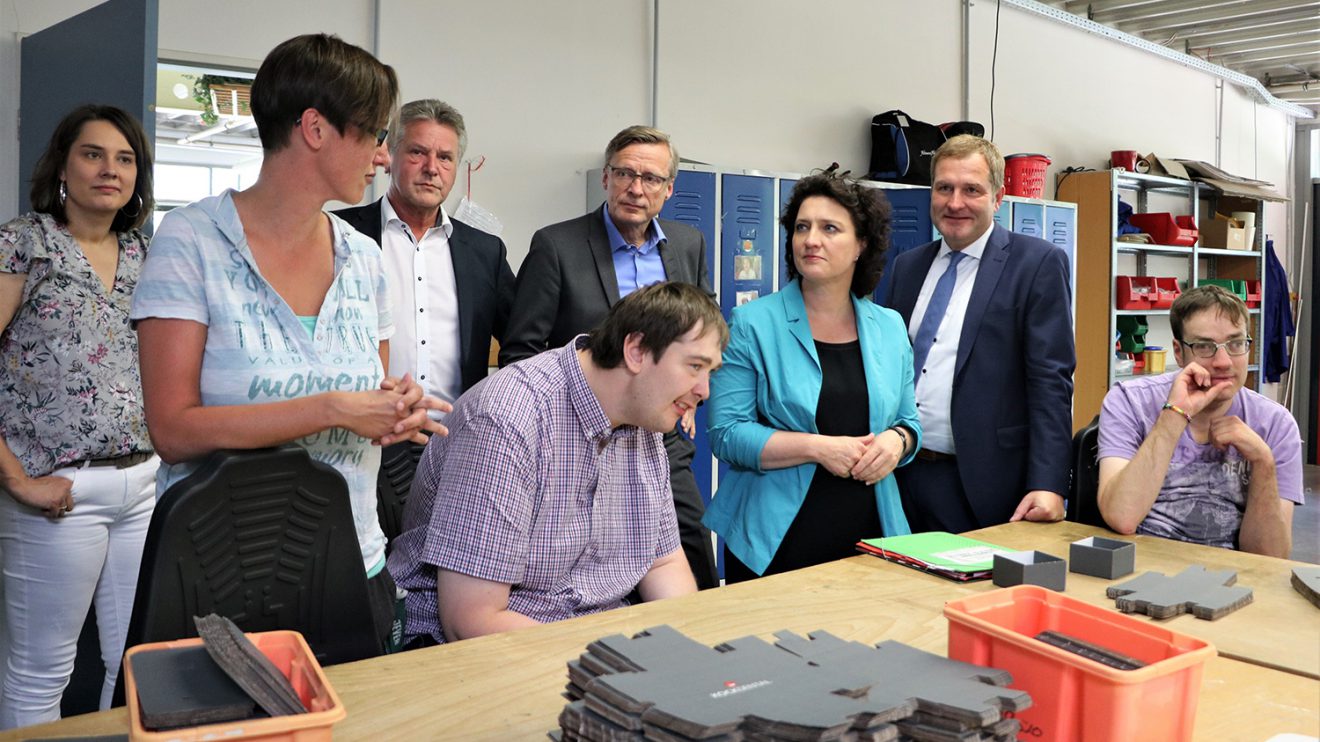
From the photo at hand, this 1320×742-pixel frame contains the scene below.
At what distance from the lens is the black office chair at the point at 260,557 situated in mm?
1505

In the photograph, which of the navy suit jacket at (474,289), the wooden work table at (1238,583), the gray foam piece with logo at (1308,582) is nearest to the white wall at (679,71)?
the navy suit jacket at (474,289)

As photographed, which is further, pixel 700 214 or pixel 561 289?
pixel 700 214

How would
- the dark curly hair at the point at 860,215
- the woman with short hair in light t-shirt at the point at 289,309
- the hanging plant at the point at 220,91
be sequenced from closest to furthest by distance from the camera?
the woman with short hair in light t-shirt at the point at 289,309, the dark curly hair at the point at 860,215, the hanging plant at the point at 220,91

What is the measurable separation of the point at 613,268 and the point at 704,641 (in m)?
1.71

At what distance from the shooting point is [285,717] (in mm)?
1062

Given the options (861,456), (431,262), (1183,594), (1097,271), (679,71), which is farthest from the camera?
(1097,271)

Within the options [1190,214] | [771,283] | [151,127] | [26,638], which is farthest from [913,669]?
[1190,214]

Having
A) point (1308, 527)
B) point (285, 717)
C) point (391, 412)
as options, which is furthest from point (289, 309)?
point (1308, 527)

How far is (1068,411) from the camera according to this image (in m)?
2.89

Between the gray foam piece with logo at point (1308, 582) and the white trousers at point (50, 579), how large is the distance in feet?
8.76

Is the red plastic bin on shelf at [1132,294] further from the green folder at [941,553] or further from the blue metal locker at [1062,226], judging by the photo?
the green folder at [941,553]

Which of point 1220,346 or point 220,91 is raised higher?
point 220,91

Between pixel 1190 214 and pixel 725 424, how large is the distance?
8417 millimetres

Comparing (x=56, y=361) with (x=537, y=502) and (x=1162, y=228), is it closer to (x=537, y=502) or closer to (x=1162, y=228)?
(x=537, y=502)
